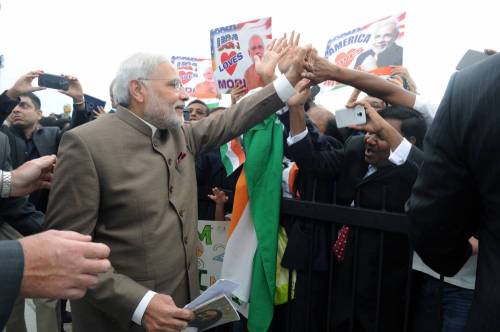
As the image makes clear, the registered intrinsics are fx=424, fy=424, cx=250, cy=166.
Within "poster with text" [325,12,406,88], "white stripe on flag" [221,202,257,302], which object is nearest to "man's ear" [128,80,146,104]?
"white stripe on flag" [221,202,257,302]

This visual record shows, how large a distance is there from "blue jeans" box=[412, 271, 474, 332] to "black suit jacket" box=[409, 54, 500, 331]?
2.67ft

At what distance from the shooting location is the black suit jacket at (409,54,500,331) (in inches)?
45.3

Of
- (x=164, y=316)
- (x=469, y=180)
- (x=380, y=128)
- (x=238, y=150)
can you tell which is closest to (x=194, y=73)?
(x=238, y=150)

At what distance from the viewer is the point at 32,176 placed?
221 cm

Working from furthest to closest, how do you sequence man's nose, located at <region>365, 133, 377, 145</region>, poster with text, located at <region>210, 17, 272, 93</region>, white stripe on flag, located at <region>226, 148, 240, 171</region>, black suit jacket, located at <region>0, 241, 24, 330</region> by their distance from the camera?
white stripe on flag, located at <region>226, 148, 240, 171</region>, poster with text, located at <region>210, 17, 272, 93</region>, man's nose, located at <region>365, 133, 377, 145</region>, black suit jacket, located at <region>0, 241, 24, 330</region>

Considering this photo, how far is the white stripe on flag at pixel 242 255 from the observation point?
2496 millimetres

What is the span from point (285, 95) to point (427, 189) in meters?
1.10

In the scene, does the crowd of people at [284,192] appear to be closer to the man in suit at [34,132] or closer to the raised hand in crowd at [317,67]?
the raised hand in crowd at [317,67]

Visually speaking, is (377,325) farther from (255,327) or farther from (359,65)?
(359,65)

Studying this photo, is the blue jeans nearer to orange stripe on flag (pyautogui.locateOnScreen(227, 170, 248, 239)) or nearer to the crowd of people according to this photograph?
the crowd of people

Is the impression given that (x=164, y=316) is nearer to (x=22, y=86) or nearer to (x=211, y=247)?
(x=211, y=247)

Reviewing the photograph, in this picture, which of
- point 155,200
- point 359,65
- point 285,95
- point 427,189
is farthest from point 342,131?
point 427,189

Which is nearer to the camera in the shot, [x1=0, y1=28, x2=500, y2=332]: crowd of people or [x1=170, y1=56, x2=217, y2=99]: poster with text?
[x1=0, y1=28, x2=500, y2=332]: crowd of people

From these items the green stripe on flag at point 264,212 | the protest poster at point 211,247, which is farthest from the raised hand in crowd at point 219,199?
the green stripe on flag at point 264,212
